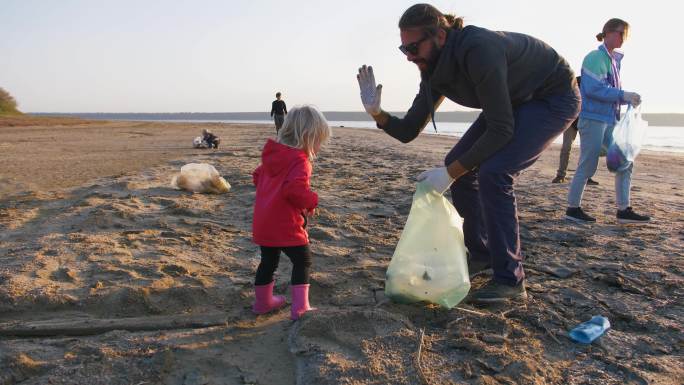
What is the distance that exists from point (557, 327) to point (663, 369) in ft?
1.45

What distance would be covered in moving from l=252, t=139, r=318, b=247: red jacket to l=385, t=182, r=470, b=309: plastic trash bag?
499 millimetres

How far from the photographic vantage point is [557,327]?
7.50 ft

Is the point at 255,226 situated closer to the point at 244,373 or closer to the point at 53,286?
the point at 244,373

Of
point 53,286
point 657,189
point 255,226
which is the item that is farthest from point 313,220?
point 657,189

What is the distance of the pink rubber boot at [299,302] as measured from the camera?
2354 millimetres

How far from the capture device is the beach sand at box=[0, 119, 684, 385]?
187 centimetres

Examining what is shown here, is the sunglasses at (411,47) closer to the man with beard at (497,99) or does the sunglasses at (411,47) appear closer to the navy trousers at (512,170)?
the man with beard at (497,99)

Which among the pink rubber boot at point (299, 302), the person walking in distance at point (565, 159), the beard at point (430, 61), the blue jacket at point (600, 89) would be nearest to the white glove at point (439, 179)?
the beard at point (430, 61)

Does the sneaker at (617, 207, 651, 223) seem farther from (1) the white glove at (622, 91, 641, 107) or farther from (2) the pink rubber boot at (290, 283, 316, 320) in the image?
(2) the pink rubber boot at (290, 283, 316, 320)

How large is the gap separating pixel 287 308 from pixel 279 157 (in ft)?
2.49

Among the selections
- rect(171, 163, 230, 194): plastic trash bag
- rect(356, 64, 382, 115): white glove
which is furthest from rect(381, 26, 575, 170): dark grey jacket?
rect(171, 163, 230, 194): plastic trash bag

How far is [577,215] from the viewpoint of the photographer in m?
4.30

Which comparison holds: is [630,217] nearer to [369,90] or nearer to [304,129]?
[369,90]

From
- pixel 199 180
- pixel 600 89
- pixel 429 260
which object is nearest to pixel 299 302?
pixel 429 260
